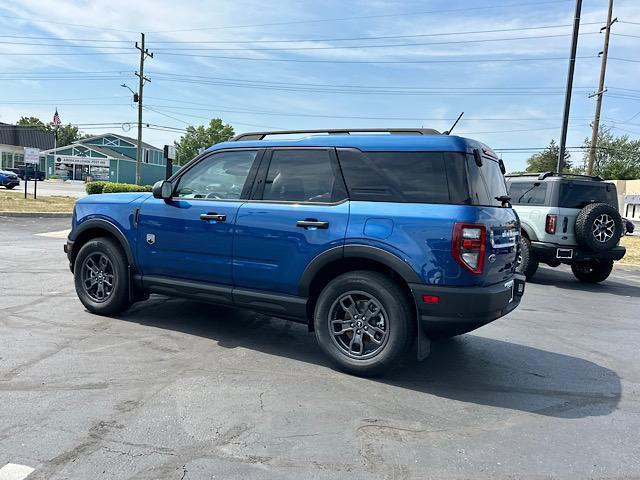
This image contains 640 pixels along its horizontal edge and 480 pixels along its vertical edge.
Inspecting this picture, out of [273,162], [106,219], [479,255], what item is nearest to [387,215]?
[479,255]

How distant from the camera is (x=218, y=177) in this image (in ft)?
16.6

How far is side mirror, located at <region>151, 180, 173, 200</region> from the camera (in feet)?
16.5

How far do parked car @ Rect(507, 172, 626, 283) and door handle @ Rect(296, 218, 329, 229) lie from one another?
5.95 metres

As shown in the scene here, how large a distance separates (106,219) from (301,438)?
3506 mm

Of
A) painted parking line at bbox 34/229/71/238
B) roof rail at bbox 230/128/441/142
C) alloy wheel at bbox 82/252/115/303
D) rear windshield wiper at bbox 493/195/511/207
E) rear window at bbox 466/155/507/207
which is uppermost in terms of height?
roof rail at bbox 230/128/441/142

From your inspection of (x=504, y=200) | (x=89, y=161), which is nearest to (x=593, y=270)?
(x=504, y=200)

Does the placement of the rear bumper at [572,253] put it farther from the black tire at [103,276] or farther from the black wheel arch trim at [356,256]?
the black tire at [103,276]

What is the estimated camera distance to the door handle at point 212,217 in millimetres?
4734

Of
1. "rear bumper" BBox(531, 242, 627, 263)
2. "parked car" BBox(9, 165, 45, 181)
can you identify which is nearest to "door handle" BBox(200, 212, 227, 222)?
"rear bumper" BBox(531, 242, 627, 263)

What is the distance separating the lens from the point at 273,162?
473 centimetres

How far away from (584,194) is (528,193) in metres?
0.97

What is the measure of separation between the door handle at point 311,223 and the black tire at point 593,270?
24.6ft

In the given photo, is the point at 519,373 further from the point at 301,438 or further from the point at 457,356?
the point at 301,438

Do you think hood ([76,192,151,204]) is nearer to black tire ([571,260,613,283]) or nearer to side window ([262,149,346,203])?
side window ([262,149,346,203])
